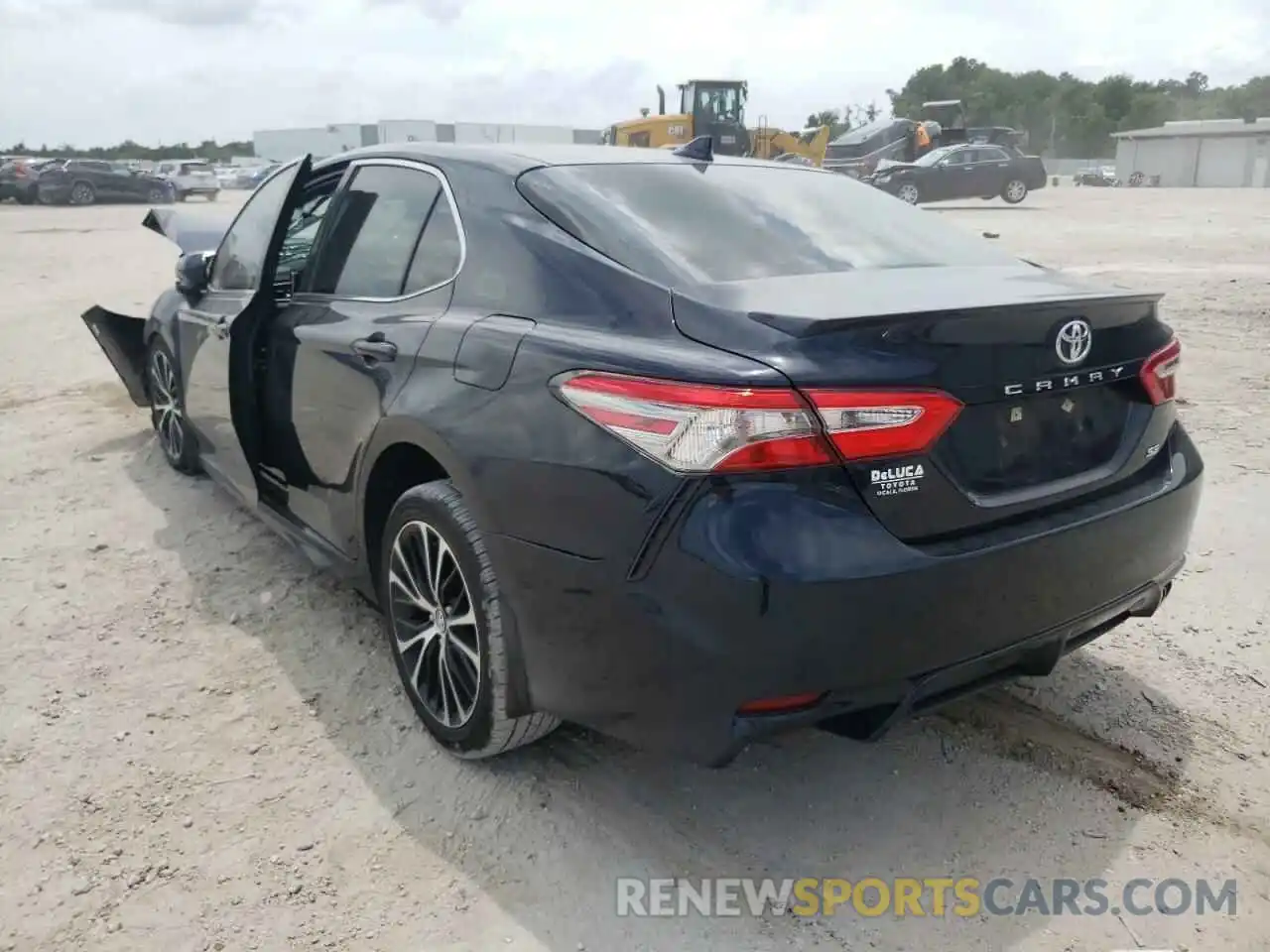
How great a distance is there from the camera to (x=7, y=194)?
35.2m

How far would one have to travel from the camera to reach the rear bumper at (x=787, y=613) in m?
2.00

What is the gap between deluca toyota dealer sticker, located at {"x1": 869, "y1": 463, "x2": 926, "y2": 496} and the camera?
81.4 inches

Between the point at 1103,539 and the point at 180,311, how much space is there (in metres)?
4.20

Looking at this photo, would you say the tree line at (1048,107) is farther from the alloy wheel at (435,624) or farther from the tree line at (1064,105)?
the alloy wheel at (435,624)

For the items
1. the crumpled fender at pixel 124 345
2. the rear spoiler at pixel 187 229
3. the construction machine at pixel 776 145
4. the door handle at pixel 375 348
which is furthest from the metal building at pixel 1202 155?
the door handle at pixel 375 348

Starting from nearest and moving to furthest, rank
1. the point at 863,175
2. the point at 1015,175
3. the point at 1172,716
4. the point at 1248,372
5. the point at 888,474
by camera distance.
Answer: the point at 888,474, the point at 1172,716, the point at 1248,372, the point at 1015,175, the point at 863,175

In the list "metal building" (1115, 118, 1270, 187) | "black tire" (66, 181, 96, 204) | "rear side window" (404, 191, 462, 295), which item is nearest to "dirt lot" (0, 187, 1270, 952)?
"rear side window" (404, 191, 462, 295)

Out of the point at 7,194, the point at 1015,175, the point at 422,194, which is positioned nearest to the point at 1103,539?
the point at 422,194

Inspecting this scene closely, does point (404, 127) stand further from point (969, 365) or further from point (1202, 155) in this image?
point (969, 365)

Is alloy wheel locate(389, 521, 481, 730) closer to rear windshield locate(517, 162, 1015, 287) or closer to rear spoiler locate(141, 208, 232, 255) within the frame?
rear windshield locate(517, 162, 1015, 287)

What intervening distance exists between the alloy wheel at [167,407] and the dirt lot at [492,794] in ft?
3.98

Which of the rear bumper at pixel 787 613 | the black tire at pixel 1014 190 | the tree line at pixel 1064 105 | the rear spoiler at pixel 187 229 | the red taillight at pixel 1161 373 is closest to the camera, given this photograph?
the rear bumper at pixel 787 613

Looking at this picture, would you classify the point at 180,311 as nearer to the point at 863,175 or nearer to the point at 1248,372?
the point at 1248,372

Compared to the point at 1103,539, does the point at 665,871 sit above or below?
below
